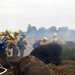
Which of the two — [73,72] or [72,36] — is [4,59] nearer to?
[73,72]

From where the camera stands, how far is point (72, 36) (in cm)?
5644

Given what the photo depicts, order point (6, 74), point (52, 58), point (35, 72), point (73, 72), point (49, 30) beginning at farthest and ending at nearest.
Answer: point (49, 30) < point (52, 58) < point (73, 72) < point (6, 74) < point (35, 72)

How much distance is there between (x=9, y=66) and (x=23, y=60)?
136 inches

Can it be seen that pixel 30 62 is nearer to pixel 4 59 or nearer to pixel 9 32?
pixel 4 59

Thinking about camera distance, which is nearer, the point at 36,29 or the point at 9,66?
the point at 9,66

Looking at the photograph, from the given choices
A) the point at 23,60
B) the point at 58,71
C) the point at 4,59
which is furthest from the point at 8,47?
the point at 23,60

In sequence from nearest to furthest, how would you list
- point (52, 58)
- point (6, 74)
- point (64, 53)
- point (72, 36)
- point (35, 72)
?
point (35, 72) → point (6, 74) → point (52, 58) → point (64, 53) → point (72, 36)

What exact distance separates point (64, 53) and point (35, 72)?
10.4m

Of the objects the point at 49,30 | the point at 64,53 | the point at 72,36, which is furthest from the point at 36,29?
the point at 64,53

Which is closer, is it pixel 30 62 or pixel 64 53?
pixel 30 62

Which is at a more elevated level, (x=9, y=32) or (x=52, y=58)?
(x=9, y=32)

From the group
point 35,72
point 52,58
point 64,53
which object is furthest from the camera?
point 64,53

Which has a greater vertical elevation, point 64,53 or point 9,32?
point 9,32

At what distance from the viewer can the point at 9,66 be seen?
15430mm
